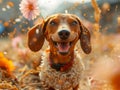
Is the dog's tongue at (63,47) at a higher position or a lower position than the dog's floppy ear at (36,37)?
lower

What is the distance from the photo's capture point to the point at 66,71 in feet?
16.5

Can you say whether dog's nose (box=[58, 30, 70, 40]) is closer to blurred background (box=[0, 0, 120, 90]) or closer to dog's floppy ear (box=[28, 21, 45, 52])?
dog's floppy ear (box=[28, 21, 45, 52])

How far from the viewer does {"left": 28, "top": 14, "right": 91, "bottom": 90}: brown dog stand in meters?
4.78

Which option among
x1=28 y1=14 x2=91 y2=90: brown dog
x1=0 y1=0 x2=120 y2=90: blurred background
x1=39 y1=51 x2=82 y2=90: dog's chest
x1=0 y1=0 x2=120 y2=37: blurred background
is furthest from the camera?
x1=0 y1=0 x2=120 y2=37: blurred background

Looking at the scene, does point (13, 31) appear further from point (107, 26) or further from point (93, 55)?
point (107, 26)

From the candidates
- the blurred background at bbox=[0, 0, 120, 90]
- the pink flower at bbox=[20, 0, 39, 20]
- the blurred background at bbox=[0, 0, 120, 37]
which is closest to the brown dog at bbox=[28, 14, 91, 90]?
the blurred background at bbox=[0, 0, 120, 90]

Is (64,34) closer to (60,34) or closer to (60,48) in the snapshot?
(60,34)

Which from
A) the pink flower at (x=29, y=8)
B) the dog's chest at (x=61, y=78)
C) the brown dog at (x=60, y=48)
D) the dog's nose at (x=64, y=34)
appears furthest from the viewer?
the pink flower at (x=29, y=8)

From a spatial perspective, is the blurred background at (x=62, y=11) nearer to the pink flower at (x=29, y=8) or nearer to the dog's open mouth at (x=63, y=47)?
the pink flower at (x=29, y=8)

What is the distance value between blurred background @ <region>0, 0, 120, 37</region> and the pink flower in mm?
672

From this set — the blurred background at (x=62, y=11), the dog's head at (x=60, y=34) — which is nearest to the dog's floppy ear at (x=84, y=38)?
the dog's head at (x=60, y=34)

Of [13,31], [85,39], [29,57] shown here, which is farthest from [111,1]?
[85,39]

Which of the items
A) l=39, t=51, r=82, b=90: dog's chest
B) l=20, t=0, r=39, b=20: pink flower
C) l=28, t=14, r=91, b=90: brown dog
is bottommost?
l=39, t=51, r=82, b=90: dog's chest

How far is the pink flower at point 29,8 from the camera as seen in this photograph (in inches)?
219
